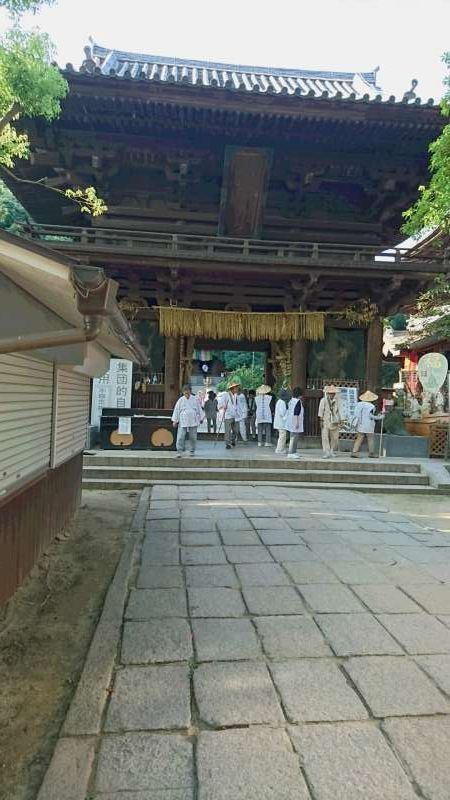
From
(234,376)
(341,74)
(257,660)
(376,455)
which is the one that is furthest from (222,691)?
(234,376)

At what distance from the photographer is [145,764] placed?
6.46 ft

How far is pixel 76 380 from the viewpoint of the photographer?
19.4 ft

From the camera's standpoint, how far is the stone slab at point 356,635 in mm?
2943

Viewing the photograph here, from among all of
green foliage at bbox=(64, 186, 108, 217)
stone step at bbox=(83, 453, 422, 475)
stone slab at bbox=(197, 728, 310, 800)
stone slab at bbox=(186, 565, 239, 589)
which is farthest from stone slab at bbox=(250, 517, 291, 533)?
green foliage at bbox=(64, 186, 108, 217)

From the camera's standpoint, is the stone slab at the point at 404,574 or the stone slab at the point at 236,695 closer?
the stone slab at the point at 236,695

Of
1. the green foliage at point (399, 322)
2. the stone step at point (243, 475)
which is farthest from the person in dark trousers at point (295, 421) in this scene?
the green foliage at point (399, 322)

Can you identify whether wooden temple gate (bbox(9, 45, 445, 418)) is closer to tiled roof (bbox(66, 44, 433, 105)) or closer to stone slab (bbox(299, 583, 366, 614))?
tiled roof (bbox(66, 44, 433, 105))

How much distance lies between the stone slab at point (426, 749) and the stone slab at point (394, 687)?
8cm

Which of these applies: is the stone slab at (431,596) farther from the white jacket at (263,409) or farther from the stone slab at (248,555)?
the white jacket at (263,409)

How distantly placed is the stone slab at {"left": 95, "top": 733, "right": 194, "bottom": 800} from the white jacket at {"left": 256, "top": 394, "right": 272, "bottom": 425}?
10442 millimetres

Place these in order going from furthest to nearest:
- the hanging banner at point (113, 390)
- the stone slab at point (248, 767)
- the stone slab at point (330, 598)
A: the hanging banner at point (113, 390) < the stone slab at point (330, 598) < the stone slab at point (248, 767)

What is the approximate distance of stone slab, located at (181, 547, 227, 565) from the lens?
463 cm

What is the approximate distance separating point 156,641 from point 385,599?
71.3 inches

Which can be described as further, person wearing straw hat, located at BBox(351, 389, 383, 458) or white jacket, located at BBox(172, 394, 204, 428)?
person wearing straw hat, located at BBox(351, 389, 383, 458)
